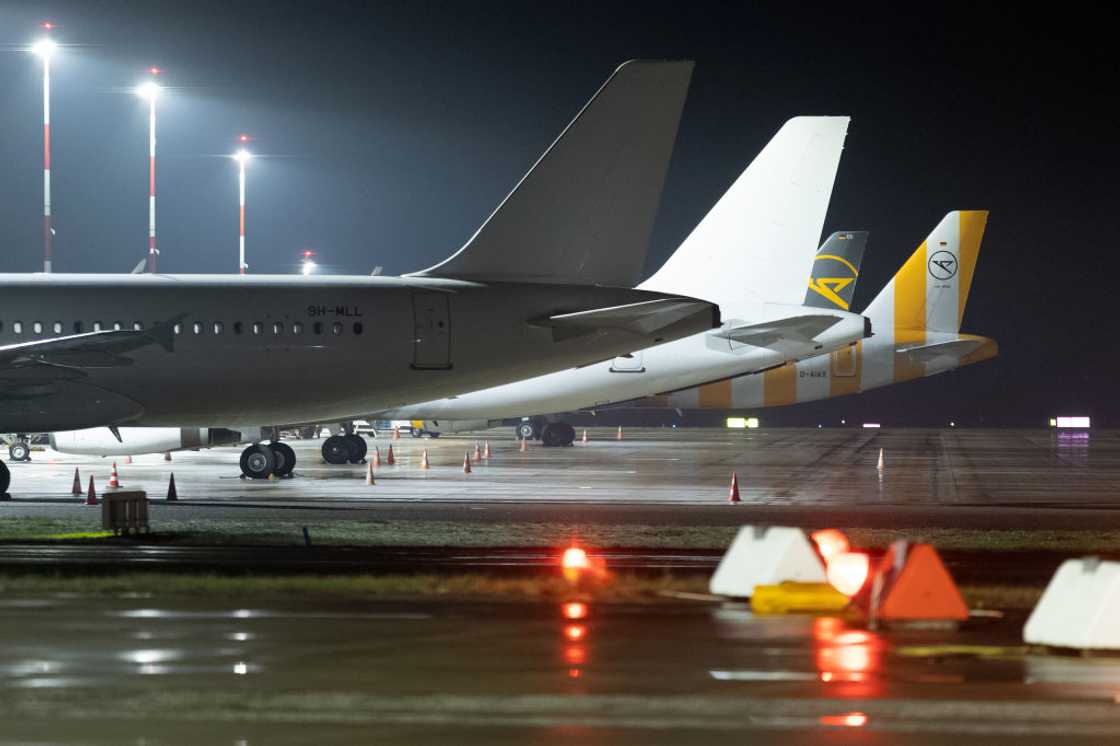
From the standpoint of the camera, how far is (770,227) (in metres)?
35.0

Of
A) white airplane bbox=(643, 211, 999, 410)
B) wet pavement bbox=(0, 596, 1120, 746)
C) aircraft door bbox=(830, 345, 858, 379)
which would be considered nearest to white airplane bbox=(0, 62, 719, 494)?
wet pavement bbox=(0, 596, 1120, 746)

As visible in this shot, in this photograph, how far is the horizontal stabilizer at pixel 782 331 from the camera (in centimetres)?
3375

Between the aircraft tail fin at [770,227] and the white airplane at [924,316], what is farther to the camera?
the white airplane at [924,316]

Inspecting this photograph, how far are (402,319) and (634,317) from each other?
4616 mm

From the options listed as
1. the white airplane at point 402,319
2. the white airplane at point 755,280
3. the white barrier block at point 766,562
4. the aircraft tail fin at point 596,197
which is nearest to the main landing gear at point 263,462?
the white airplane at point 755,280

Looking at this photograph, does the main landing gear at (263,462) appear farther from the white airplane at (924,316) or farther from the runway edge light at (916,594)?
the runway edge light at (916,594)

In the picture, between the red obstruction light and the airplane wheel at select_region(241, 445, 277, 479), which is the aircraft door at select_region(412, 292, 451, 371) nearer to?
the airplane wheel at select_region(241, 445, 277, 479)

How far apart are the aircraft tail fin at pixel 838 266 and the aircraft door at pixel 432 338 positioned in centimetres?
3466

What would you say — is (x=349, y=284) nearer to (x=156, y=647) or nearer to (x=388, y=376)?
(x=388, y=376)

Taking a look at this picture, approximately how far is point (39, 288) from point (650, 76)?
12972mm

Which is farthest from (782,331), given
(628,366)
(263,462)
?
(263,462)

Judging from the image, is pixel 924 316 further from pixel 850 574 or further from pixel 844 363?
pixel 850 574

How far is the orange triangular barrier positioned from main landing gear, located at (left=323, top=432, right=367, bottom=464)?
36.8m

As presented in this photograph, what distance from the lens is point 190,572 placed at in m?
17.2
